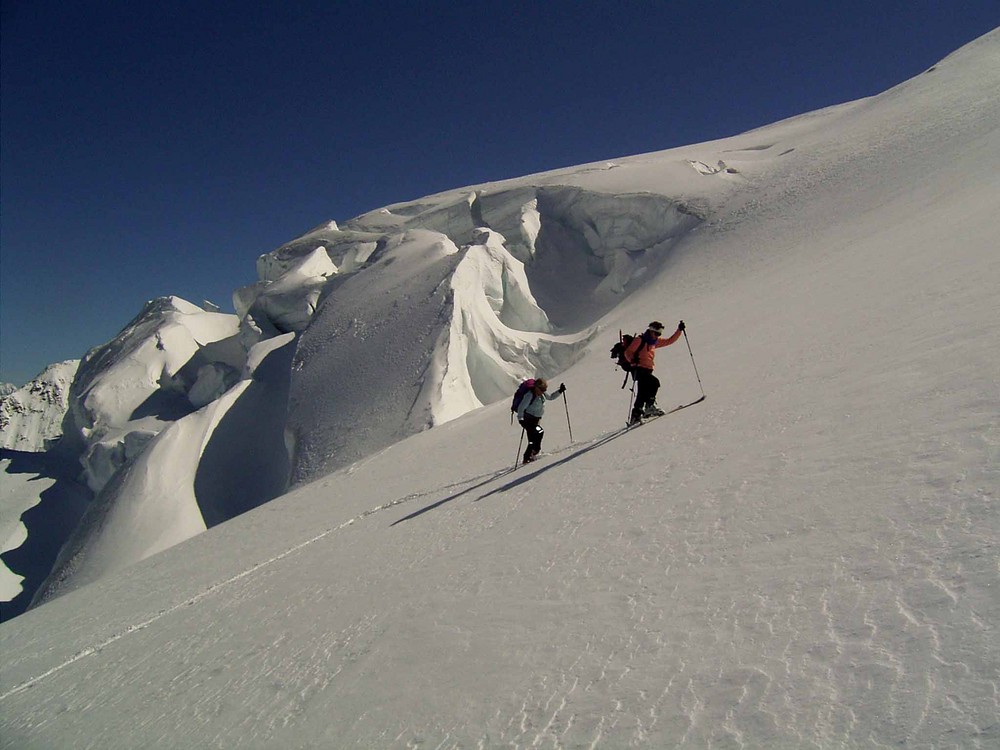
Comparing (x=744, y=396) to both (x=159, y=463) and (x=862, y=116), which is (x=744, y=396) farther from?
(x=862, y=116)

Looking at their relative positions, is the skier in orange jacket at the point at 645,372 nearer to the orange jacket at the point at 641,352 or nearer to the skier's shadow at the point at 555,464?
the orange jacket at the point at 641,352

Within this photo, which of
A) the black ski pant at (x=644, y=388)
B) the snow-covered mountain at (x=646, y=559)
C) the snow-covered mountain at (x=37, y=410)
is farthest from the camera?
the snow-covered mountain at (x=37, y=410)

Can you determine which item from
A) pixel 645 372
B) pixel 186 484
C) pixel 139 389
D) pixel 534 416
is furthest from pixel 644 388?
pixel 139 389

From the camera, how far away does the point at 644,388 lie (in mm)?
7031

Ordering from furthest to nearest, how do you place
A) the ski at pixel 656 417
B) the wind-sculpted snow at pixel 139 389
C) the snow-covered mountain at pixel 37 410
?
the snow-covered mountain at pixel 37 410 < the wind-sculpted snow at pixel 139 389 < the ski at pixel 656 417

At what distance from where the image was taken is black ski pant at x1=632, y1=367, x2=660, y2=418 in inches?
275

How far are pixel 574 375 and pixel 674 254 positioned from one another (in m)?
9.48

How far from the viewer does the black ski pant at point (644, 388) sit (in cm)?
699

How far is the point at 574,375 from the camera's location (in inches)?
547

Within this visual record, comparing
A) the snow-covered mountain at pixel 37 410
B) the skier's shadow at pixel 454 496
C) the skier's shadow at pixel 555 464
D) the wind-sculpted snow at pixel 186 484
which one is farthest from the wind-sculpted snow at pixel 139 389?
the skier's shadow at pixel 555 464

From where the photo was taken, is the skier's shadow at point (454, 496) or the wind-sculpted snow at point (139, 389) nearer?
the skier's shadow at point (454, 496)

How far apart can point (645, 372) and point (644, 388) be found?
0.64 ft

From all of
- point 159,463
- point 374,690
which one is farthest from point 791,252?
point 159,463

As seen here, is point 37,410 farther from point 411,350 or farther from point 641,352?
point 641,352
